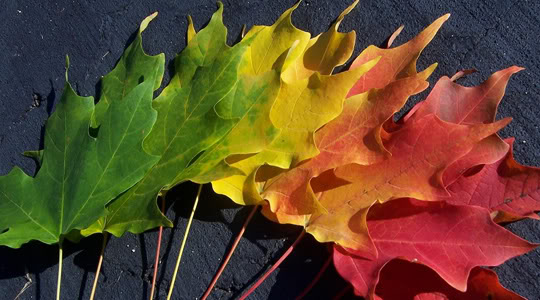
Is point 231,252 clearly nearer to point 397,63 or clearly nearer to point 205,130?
point 205,130

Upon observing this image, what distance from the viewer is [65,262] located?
29.0 inches

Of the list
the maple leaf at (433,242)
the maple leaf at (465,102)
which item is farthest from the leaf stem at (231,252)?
the maple leaf at (465,102)

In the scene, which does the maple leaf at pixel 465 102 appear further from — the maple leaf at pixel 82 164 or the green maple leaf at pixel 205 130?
the maple leaf at pixel 82 164

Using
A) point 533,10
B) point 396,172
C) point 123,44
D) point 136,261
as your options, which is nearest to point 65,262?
point 136,261

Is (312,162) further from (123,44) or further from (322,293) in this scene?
(123,44)

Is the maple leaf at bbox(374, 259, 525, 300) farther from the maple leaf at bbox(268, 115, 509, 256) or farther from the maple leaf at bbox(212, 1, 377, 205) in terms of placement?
the maple leaf at bbox(212, 1, 377, 205)

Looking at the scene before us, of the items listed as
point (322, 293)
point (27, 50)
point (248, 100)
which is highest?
point (27, 50)

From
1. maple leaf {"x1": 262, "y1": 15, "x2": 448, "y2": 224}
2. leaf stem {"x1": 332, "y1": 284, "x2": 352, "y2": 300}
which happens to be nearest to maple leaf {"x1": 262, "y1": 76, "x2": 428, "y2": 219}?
maple leaf {"x1": 262, "y1": 15, "x2": 448, "y2": 224}

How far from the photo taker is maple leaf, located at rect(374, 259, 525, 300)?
0.58 metres

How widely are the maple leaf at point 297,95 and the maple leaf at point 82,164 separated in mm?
114

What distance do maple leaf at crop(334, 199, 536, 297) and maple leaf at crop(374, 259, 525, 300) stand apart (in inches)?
1.1

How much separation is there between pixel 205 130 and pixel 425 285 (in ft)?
0.95

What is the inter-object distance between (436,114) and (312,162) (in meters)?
0.15

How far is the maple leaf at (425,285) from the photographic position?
1.90ft
